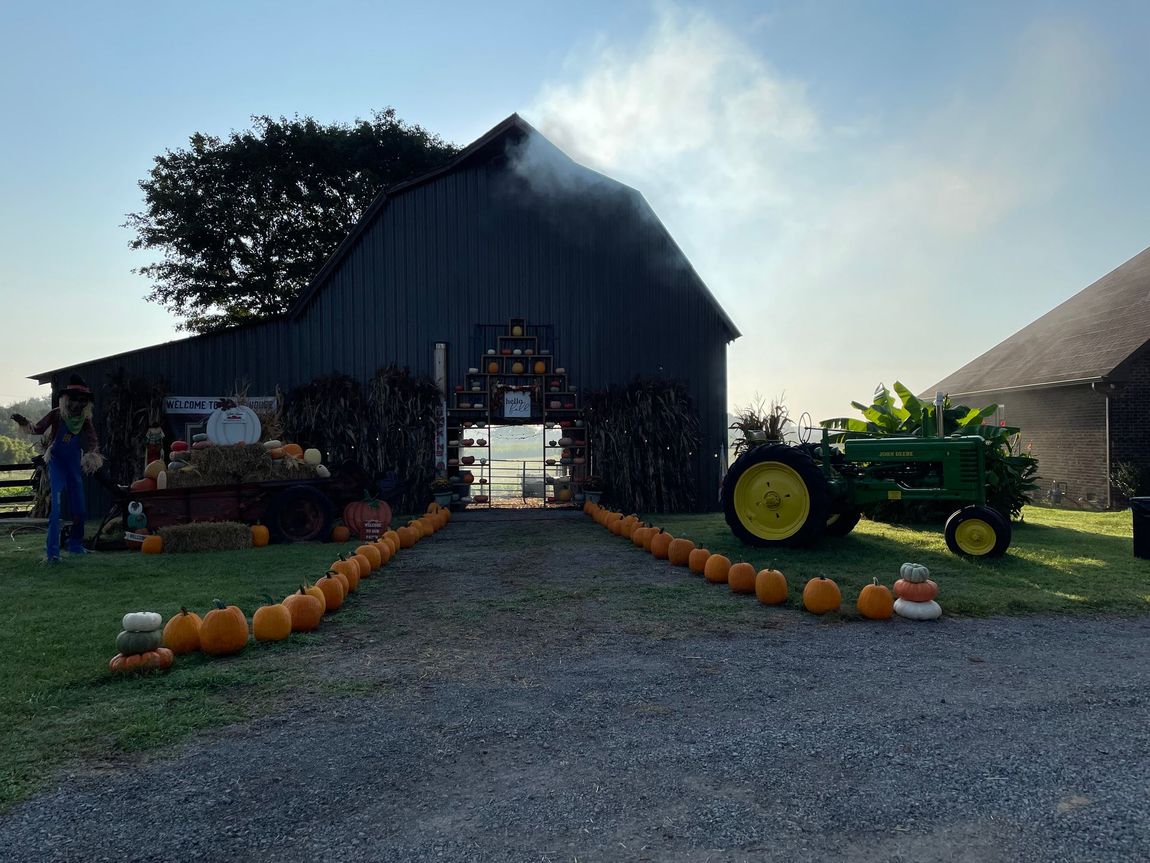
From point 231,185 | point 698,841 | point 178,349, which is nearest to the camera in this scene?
point 698,841

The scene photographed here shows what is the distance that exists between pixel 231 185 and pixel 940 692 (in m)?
28.0

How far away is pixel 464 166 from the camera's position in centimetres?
1565

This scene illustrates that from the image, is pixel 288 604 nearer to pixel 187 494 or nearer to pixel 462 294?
pixel 187 494

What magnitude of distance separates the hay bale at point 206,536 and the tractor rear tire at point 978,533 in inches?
356

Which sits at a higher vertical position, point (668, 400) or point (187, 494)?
point (668, 400)

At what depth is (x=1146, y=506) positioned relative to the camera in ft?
26.7

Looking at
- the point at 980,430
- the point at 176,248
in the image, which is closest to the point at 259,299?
the point at 176,248

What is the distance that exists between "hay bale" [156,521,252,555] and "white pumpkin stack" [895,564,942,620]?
8.25 m

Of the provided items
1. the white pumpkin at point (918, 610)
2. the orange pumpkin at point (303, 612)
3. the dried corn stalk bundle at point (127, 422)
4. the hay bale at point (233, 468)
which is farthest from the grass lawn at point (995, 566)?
the dried corn stalk bundle at point (127, 422)

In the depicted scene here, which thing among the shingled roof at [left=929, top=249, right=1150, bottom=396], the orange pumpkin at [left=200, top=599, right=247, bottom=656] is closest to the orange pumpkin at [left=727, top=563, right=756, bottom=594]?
the orange pumpkin at [left=200, top=599, right=247, bottom=656]

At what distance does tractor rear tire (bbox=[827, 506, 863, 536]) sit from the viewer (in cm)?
984

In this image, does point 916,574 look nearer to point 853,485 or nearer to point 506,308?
point 853,485

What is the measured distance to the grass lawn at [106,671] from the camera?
3.28 metres

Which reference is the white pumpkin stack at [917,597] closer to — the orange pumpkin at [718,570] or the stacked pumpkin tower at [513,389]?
the orange pumpkin at [718,570]
